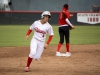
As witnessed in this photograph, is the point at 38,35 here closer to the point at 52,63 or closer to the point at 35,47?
Result: the point at 35,47

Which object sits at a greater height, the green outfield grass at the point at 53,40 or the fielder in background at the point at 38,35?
the fielder in background at the point at 38,35

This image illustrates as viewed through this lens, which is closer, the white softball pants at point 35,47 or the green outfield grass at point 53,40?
the white softball pants at point 35,47

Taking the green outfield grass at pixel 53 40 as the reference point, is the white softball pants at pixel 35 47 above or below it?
above

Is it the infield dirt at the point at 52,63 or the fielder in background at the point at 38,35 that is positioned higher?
the fielder in background at the point at 38,35

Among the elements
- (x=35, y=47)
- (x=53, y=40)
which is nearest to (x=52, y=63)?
(x=35, y=47)

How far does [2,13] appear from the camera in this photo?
2384cm

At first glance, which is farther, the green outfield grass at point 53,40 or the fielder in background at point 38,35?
the green outfield grass at point 53,40

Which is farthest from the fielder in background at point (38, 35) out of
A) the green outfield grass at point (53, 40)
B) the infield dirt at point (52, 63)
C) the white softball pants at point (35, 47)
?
the green outfield grass at point (53, 40)

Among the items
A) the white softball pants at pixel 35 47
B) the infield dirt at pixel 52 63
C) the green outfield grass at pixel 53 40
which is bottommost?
the green outfield grass at pixel 53 40

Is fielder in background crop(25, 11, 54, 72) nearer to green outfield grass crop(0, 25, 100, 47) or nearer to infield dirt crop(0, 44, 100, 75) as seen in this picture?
infield dirt crop(0, 44, 100, 75)

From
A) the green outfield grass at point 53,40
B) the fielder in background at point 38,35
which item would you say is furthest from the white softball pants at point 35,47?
the green outfield grass at point 53,40

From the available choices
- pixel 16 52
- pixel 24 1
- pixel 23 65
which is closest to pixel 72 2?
pixel 24 1

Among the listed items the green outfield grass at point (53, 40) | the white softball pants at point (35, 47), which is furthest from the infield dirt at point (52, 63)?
the green outfield grass at point (53, 40)

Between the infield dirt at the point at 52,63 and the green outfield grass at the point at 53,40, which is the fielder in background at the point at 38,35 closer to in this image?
the infield dirt at the point at 52,63
